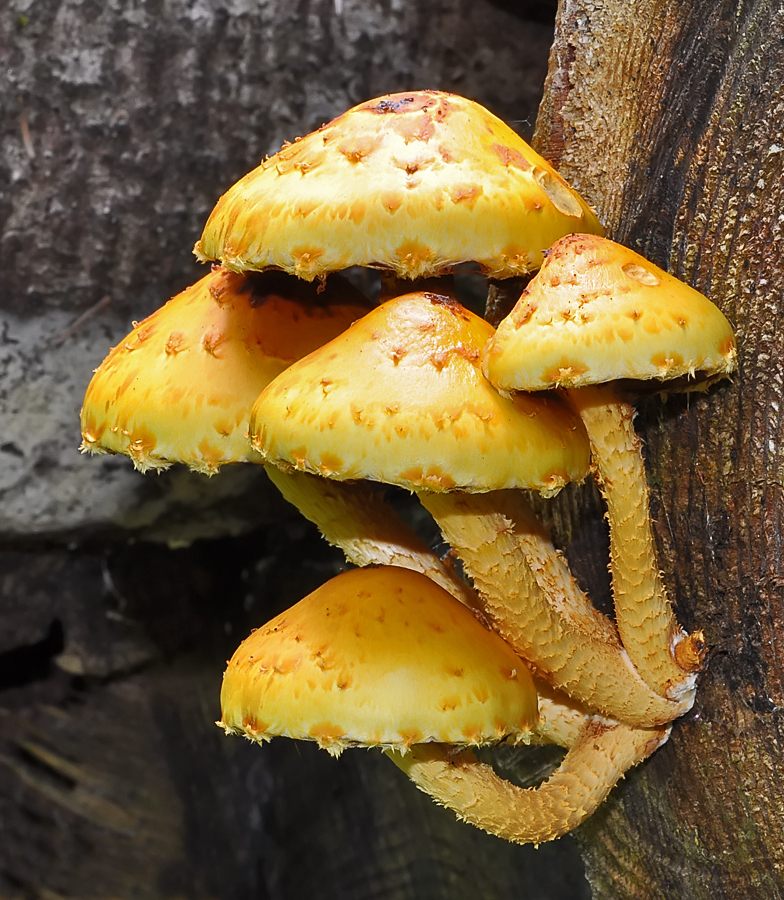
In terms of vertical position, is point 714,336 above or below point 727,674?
above

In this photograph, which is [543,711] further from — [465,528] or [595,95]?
[595,95]

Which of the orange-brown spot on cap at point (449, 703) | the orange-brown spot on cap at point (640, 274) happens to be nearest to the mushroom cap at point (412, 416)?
the orange-brown spot on cap at point (640, 274)

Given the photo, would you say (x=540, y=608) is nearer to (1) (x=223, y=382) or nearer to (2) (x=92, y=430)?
(1) (x=223, y=382)

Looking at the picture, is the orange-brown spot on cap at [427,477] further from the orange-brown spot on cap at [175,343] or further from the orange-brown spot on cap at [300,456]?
the orange-brown spot on cap at [175,343]

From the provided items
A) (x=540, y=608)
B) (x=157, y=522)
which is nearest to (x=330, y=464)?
(x=540, y=608)

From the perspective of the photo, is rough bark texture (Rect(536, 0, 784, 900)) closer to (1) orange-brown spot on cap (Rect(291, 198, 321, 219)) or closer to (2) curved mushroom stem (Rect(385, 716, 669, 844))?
(2) curved mushroom stem (Rect(385, 716, 669, 844))

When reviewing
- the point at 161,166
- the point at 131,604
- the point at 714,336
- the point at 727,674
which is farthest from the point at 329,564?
the point at 714,336

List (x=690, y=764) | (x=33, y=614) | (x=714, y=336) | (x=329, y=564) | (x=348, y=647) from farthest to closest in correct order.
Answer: (x=329, y=564), (x=33, y=614), (x=690, y=764), (x=348, y=647), (x=714, y=336)

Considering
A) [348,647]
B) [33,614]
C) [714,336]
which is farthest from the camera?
[33,614]
